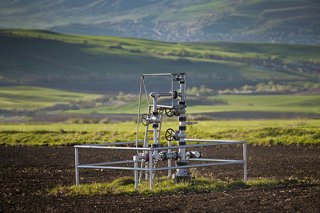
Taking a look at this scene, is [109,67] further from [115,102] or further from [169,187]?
[169,187]

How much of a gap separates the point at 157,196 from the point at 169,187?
1270mm

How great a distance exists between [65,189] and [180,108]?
3465 millimetres

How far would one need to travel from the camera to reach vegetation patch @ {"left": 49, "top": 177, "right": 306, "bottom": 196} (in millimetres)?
21920

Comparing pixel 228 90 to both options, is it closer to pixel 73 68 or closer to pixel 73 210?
pixel 73 68

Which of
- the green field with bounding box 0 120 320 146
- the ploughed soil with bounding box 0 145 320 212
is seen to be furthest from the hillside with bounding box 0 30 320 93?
the ploughed soil with bounding box 0 145 320 212

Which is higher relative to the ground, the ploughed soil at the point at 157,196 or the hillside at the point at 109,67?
Result: the hillside at the point at 109,67

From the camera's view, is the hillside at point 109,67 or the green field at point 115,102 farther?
the hillside at point 109,67

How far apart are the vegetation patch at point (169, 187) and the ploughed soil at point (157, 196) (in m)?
0.55

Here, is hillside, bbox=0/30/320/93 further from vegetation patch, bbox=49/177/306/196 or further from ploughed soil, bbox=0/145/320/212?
vegetation patch, bbox=49/177/306/196

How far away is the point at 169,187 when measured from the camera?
22297 mm

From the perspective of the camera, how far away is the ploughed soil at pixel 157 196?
61.1ft

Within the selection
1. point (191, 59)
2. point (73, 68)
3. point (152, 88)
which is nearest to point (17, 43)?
point (73, 68)

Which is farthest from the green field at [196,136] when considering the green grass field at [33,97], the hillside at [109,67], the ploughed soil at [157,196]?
the hillside at [109,67]

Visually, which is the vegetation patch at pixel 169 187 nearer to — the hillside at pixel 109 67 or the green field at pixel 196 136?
the green field at pixel 196 136
